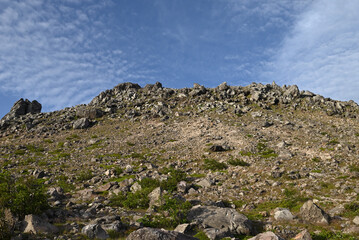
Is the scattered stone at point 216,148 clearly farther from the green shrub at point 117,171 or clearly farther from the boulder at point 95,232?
the boulder at point 95,232

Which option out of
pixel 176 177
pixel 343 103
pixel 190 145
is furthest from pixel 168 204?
pixel 343 103

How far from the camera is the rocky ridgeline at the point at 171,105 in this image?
50.0m

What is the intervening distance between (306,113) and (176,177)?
125 feet

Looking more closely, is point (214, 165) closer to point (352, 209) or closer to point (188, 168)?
point (188, 168)

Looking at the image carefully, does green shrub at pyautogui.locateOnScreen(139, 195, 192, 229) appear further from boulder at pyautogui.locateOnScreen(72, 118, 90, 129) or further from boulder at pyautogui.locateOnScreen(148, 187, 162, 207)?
boulder at pyautogui.locateOnScreen(72, 118, 90, 129)

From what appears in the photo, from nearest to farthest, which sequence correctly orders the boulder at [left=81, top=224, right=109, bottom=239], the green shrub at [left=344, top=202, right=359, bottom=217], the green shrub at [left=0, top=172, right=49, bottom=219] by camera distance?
1. the boulder at [left=81, top=224, right=109, bottom=239]
2. the green shrub at [left=0, top=172, right=49, bottom=219]
3. the green shrub at [left=344, top=202, right=359, bottom=217]

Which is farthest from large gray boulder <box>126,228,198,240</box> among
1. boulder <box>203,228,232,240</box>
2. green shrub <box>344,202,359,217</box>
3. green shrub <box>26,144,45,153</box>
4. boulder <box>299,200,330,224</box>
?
green shrub <box>26,144,45,153</box>

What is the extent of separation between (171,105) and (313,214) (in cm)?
4630

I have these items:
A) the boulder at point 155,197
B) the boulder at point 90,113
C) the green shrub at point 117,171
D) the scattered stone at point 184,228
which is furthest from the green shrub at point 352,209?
the boulder at point 90,113

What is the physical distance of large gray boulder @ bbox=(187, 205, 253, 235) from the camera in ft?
41.5

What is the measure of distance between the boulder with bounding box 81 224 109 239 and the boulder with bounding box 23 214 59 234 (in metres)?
1.78

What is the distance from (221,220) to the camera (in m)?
13.3

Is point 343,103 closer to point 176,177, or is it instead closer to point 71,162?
point 176,177

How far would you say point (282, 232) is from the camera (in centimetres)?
1251
